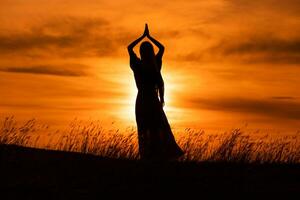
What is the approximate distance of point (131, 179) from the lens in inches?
431

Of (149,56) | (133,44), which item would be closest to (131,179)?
(149,56)

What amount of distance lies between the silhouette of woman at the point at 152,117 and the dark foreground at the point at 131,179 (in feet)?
4.48

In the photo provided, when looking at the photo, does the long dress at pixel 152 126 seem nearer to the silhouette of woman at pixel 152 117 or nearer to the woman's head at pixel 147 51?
the silhouette of woman at pixel 152 117

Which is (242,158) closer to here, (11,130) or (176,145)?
(176,145)

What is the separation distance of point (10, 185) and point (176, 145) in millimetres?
4993

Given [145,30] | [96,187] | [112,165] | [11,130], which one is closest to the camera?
[96,187]

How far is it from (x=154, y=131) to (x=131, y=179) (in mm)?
3609

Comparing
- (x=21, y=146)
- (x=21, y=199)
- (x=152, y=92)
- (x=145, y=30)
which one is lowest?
(x=21, y=199)

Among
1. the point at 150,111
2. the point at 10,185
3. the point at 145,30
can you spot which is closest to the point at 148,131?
the point at 150,111

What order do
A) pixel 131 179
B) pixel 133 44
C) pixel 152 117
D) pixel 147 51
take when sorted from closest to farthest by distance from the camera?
pixel 131 179, pixel 147 51, pixel 133 44, pixel 152 117

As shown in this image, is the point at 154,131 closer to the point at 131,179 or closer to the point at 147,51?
the point at 147,51

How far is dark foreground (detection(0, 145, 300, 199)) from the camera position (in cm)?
993

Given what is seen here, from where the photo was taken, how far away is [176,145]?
14.5 metres

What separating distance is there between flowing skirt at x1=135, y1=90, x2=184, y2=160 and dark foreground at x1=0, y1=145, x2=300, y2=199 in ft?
4.42
